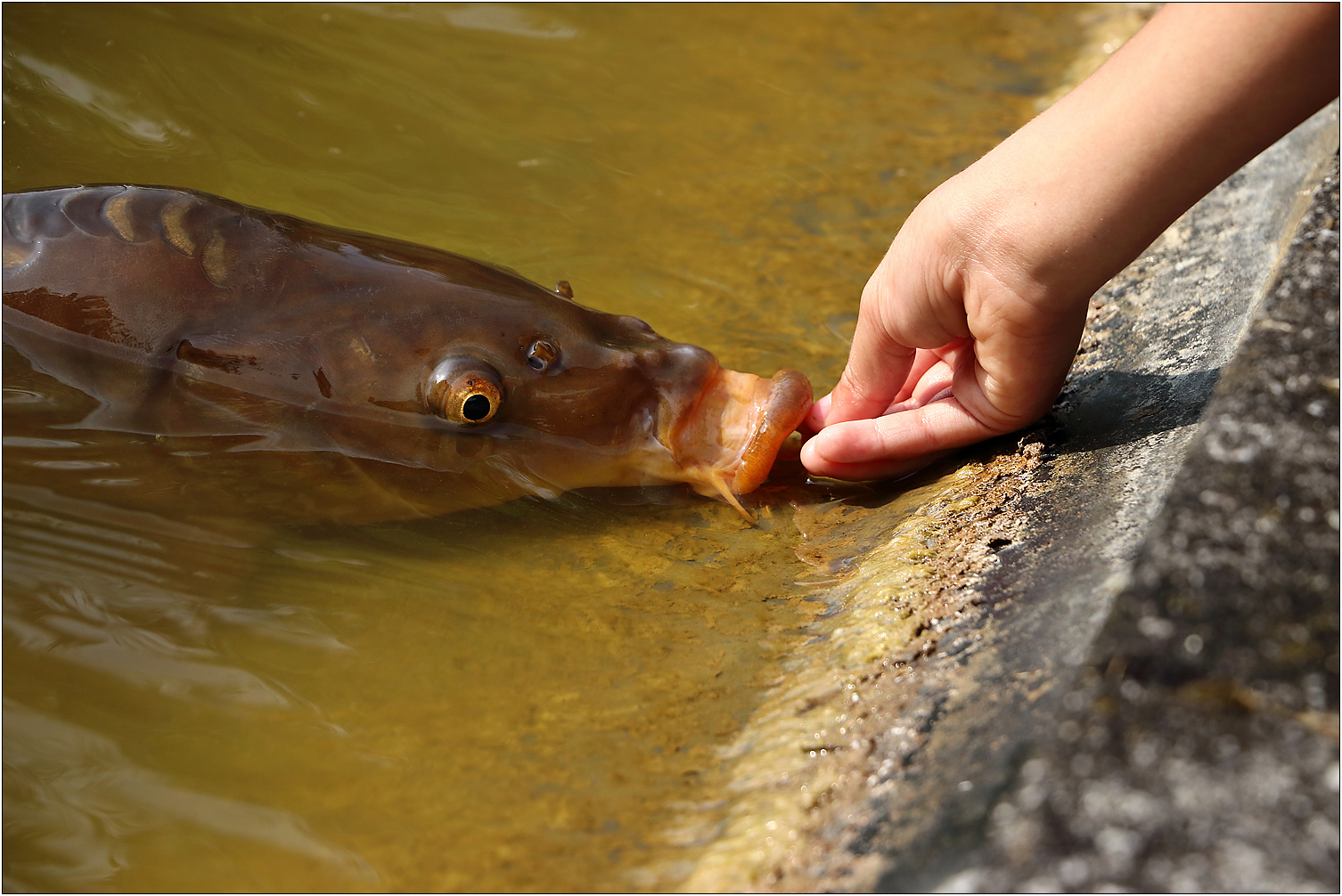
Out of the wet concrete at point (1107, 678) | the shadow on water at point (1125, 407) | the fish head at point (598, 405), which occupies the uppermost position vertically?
the fish head at point (598, 405)

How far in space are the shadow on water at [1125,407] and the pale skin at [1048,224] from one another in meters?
0.10

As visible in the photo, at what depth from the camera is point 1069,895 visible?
1021mm

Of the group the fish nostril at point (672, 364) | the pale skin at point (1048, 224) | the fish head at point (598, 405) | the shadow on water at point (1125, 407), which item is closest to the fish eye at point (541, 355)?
the fish head at point (598, 405)

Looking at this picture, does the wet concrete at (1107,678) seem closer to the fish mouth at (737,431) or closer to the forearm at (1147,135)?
the forearm at (1147,135)

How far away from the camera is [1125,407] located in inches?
88.6

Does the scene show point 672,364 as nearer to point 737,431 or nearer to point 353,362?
point 737,431

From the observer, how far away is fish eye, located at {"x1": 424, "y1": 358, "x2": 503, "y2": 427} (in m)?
2.51

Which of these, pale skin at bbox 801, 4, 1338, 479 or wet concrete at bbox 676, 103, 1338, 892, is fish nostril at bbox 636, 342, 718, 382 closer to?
pale skin at bbox 801, 4, 1338, 479

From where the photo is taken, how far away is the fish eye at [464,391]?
8.23 ft

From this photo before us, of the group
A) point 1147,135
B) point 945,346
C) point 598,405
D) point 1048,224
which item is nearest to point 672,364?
point 598,405

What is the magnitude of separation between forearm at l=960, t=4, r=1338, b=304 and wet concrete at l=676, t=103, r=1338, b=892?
0.62 feet

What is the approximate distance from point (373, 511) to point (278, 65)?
2.44 meters

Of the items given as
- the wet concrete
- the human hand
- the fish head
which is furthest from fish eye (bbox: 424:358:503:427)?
the wet concrete

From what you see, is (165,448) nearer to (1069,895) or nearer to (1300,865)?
(1069,895)
